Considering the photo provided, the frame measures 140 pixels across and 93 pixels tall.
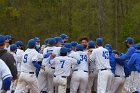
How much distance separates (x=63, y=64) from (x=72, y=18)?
117ft

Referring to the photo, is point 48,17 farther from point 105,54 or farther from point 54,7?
point 105,54

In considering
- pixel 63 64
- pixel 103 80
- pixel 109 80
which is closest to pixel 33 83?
pixel 63 64

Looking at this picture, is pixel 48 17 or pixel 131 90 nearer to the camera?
pixel 131 90

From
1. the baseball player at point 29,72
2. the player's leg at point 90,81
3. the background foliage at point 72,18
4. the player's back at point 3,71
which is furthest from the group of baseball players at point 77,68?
the background foliage at point 72,18

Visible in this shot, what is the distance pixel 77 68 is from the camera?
14.9 metres

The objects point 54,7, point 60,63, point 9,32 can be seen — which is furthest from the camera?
point 54,7

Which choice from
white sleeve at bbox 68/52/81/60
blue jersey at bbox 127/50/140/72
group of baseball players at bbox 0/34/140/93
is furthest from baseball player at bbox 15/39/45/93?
blue jersey at bbox 127/50/140/72

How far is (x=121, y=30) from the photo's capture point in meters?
46.0

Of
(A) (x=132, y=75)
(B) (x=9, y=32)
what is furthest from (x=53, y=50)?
(B) (x=9, y=32)

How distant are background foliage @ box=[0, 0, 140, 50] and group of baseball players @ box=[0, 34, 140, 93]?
1193 inches

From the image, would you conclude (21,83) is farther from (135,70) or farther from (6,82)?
(6,82)

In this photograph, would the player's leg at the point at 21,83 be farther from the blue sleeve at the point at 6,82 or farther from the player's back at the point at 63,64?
the blue sleeve at the point at 6,82

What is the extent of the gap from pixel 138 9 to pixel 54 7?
34.9 ft

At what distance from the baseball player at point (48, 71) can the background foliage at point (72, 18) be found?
97.9 ft
